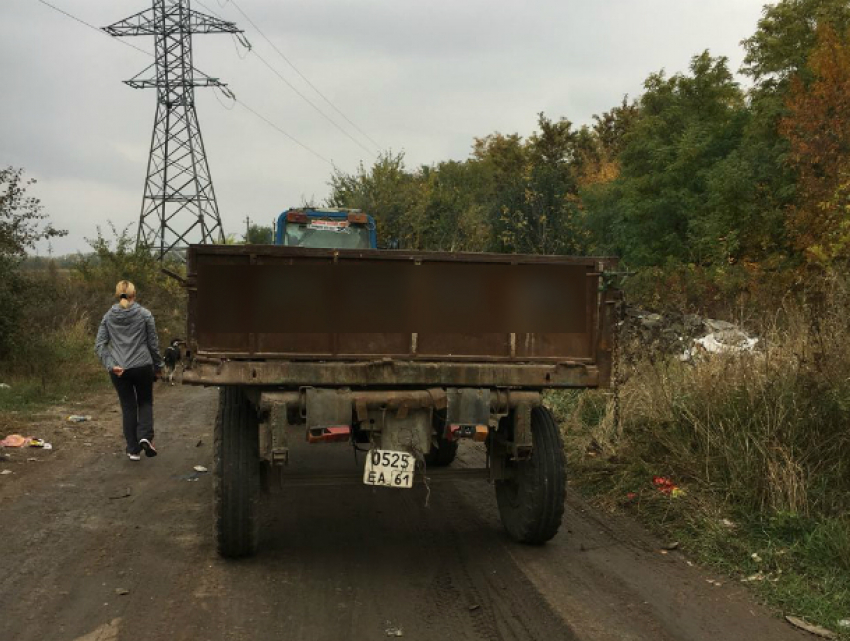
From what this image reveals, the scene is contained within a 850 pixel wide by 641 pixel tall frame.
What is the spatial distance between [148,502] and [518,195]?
13.1 meters

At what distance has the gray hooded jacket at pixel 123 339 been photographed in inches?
315

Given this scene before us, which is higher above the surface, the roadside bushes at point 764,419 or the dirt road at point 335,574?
the roadside bushes at point 764,419

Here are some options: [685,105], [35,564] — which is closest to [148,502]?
[35,564]

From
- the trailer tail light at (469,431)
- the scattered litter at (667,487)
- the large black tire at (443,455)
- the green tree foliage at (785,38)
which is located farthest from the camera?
the green tree foliage at (785,38)

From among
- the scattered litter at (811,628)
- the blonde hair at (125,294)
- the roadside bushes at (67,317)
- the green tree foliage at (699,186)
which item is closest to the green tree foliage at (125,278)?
the roadside bushes at (67,317)

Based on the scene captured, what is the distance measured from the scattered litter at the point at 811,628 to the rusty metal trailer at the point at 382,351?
5.13 ft

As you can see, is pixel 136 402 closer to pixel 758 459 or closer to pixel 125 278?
pixel 758 459

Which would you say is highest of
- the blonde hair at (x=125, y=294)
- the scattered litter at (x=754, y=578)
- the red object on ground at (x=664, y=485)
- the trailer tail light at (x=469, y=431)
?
the blonde hair at (x=125, y=294)

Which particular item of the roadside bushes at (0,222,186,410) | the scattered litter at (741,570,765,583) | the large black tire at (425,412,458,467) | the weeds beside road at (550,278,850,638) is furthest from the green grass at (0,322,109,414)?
the scattered litter at (741,570,765,583)

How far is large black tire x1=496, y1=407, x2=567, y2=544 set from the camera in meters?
5.29

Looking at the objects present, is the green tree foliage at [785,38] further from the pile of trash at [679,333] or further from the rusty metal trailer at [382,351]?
the rusty metal trailer at [382,351]

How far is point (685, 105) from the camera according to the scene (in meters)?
29.6

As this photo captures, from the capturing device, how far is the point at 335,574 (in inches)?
193

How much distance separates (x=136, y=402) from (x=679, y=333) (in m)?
6.32
